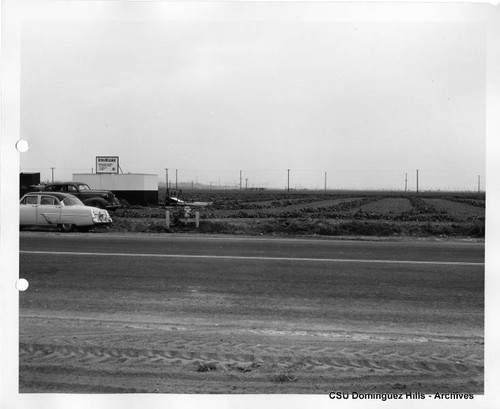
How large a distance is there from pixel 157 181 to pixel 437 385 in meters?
2.46

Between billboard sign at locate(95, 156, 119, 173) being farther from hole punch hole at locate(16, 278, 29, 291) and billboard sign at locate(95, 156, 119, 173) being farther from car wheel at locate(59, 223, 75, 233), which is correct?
car wheel at locate(59, 223, 75, 233)

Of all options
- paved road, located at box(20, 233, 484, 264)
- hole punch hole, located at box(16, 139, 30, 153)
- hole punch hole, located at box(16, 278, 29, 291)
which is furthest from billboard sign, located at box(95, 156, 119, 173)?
paved road, located at box(20, 233, 484, 264)

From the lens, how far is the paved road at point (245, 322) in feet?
9.68

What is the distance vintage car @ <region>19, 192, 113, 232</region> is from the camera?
3.03 metres

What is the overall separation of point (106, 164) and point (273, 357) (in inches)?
63.9

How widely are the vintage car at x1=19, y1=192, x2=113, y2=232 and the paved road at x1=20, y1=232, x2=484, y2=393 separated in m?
0.18

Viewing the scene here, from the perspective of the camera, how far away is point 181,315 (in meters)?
4.25

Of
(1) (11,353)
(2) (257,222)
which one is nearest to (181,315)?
(1) (11,353)

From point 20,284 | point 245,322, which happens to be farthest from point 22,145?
point 245,322

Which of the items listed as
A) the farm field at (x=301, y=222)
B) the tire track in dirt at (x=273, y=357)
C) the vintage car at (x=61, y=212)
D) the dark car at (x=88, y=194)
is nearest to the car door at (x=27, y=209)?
the vintage car at (x=61, y=212)

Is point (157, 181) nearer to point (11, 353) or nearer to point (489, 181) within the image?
point (11, 353)

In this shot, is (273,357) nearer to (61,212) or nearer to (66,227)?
(61,212)

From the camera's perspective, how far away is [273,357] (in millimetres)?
3221

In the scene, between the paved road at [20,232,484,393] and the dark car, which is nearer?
the paved road at [20,232,484,393]
